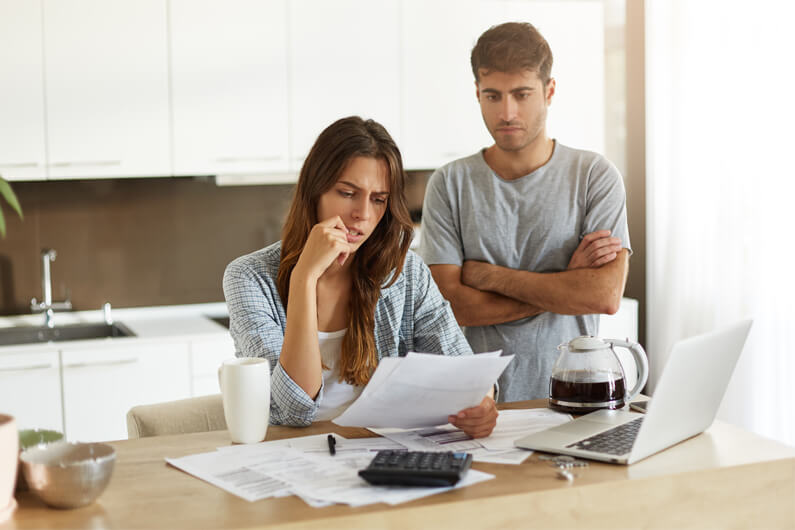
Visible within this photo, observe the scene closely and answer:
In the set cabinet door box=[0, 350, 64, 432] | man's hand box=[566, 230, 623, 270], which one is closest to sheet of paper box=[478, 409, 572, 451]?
man's hand box=[566, 230, 623, 270]

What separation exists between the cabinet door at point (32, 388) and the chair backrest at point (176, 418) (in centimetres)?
140

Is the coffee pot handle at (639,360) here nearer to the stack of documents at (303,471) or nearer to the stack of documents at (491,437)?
the stack of documents at (491,437)

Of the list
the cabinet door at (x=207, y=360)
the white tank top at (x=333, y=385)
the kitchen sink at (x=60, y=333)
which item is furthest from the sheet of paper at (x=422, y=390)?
the kitchen sink at (x=60, y=333)

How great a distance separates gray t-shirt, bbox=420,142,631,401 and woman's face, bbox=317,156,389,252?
49 cm

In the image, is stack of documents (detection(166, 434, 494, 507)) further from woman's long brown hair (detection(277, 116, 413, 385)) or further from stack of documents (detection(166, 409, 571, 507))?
woman's long brown hair (detection(277, 116, 413, 385))

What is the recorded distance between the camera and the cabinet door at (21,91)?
3295 millimetres

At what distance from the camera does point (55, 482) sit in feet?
3.82

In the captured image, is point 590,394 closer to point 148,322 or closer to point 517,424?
point 517,424

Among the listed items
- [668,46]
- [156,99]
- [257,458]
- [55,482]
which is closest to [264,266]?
[257,458]

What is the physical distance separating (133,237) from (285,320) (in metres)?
2.25

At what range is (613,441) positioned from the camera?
145 centimetres

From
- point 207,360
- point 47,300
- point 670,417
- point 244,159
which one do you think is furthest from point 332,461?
point 47,300

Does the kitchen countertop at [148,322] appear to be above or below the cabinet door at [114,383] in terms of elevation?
above

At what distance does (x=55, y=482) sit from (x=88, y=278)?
278cm
